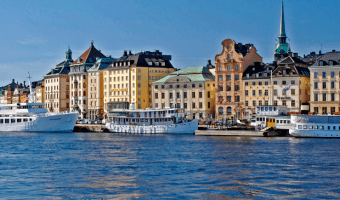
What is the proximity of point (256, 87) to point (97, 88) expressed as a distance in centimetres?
5330

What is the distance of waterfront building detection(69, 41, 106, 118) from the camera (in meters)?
166

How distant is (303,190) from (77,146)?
42.1m

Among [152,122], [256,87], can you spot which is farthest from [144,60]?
[152,122]

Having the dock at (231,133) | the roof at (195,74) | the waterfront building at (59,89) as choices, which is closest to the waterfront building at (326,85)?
the dock at (231,133)

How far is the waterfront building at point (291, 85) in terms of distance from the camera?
11731 centimetres

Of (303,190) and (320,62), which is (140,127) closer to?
(320,62)

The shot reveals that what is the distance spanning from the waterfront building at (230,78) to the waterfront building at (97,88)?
1649 inches

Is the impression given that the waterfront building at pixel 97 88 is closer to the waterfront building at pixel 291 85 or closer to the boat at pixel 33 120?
the boat at pixel 33 120

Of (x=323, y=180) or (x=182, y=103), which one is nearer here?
(x=323, y=180)

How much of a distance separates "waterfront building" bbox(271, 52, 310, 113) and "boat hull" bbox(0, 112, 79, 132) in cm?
4179

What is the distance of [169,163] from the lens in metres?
54.5

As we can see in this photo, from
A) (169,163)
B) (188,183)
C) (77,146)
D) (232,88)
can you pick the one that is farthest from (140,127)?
(188,183)

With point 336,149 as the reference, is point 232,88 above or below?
above

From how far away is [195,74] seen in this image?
454 feet
